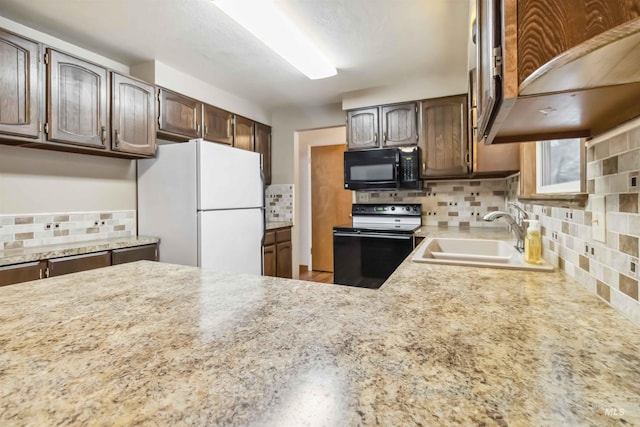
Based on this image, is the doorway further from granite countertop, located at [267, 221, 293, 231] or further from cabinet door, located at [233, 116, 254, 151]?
cabinet door, located at [233, 116, 254, 151]

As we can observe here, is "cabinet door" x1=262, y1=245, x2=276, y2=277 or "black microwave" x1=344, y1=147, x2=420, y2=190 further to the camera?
"cabinet door" x1=262, y1=245, x2=276, y2=277

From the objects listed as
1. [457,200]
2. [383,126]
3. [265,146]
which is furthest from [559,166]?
[265,146]

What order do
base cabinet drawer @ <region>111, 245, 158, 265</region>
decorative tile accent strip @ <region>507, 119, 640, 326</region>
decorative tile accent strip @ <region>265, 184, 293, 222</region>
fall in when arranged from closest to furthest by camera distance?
1. decorative tile accent strip @ <region>507, 119, 640, 326</region>
2. base cabinet drawer @ <region>111, 245, 158, 265</region>
3. decorative tile accent strip @ <region>265, 184, 293, 222</region>

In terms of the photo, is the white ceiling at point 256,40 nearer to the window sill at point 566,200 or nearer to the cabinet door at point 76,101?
the cabinet door at point 76,101

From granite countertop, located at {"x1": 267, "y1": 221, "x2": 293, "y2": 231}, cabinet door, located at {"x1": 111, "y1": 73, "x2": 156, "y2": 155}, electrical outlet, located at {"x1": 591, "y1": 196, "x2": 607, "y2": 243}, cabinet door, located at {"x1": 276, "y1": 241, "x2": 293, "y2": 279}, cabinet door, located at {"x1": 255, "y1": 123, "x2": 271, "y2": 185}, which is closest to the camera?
electrical outlet, located at {"x1": 591, "y1": 196, "x2": 607, "y2": 243}

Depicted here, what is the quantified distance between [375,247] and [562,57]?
2.51m

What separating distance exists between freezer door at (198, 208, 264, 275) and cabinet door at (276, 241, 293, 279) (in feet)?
1.66

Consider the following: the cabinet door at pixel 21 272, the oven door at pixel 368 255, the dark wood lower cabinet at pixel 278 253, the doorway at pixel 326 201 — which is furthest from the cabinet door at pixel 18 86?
the doorway at pixel 326 201

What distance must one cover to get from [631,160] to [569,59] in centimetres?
49

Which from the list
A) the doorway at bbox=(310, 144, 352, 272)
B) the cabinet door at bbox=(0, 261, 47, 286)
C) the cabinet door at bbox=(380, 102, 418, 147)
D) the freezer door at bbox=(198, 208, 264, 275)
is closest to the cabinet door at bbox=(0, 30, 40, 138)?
the cabinet door at bbox=(0, 261, 47, 286)

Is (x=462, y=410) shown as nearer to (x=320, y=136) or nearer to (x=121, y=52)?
(x=121, y=52)

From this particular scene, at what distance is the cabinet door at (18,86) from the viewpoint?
Answer: 1772 millimetres

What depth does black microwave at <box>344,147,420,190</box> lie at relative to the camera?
303 cm

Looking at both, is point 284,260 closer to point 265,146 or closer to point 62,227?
point 265,146
